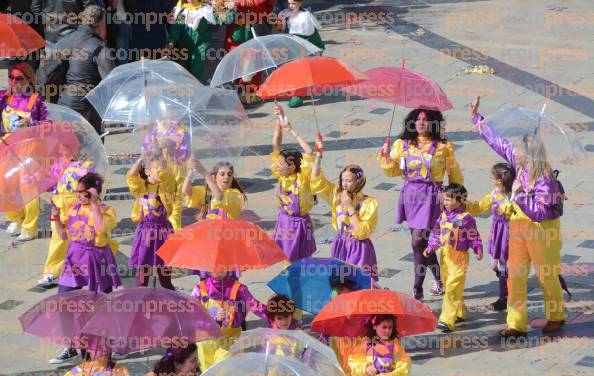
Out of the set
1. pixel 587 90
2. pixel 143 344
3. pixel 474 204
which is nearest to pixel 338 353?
pixel 143 344

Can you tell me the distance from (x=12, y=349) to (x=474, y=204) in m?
4.09

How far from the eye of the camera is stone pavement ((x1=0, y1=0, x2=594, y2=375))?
11984 mm

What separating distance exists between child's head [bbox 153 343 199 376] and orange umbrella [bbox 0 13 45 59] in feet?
18.4

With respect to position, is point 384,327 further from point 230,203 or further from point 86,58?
point 86,58

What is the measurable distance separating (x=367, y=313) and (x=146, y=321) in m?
1.50

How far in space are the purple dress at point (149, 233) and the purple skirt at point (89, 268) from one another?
74 cm

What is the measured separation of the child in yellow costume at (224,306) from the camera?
35.1 ft

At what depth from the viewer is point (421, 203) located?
12852 millimetres

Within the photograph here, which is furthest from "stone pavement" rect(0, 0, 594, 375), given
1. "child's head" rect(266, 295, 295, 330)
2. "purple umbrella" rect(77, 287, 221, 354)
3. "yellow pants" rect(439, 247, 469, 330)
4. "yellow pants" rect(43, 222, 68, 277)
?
"purple umbrella" rect(77, 287, 221, 354)

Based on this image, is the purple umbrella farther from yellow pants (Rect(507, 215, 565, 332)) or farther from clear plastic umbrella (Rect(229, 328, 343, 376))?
yellow pants (Rect(507, 215, 565, 332))

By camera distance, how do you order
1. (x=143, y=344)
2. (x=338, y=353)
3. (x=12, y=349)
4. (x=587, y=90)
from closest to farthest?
(x=143, y=344) → (x=338, y=353) → (x=12, y=349) → (x=587, y=90)

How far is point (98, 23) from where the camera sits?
15133 mm

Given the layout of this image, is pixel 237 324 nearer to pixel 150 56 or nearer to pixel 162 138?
pixel 162 138

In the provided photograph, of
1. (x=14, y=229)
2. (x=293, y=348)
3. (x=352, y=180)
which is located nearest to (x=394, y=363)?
(x=293, y=348)
